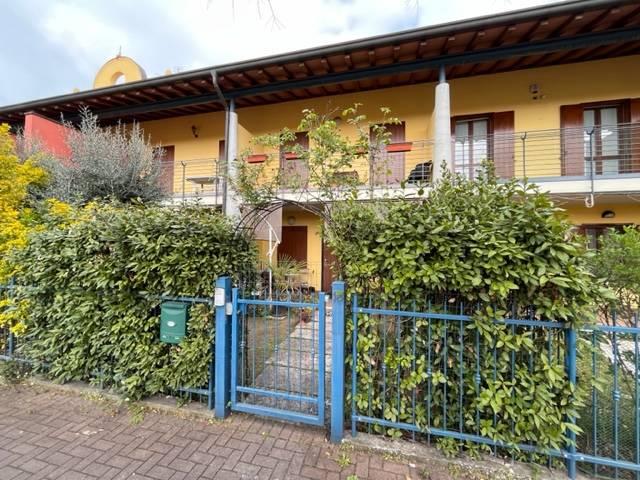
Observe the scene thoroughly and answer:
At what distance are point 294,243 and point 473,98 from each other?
6.91 meters

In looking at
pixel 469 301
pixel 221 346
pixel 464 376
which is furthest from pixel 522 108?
pixel 221 346

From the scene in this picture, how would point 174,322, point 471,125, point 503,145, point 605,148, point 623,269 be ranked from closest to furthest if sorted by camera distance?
point 623,269, point 174,322, point 605,148, point 503,145, point 471,125

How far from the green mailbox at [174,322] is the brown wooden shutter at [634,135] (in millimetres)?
10283

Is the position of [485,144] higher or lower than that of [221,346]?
higher

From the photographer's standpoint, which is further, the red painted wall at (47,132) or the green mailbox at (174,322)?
the red painted wall at (47,132)

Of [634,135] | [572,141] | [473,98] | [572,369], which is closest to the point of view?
[572,369]

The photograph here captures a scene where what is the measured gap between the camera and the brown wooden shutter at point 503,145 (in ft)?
25.5

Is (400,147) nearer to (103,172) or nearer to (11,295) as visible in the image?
(103,172)

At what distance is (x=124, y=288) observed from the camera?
3275 mm

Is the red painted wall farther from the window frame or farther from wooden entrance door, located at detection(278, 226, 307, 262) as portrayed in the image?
the window frame

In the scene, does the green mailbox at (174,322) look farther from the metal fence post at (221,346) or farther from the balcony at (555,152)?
the balcony at (555,152)

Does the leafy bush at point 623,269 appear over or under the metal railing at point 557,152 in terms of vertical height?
under

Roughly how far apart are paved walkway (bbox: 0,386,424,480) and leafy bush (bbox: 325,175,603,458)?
0.53 metres

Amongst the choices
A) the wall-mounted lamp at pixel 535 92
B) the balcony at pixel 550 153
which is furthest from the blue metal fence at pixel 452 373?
the wall-mounted lamp at pixel 535 92
